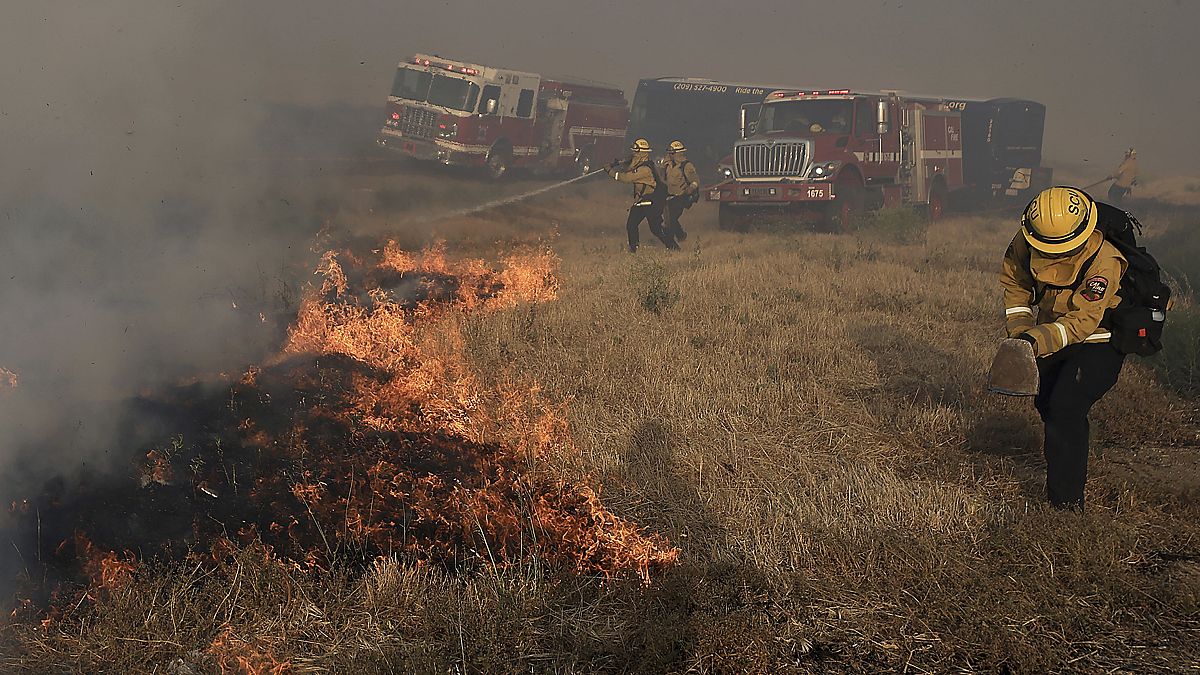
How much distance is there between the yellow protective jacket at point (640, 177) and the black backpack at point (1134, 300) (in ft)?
30.8

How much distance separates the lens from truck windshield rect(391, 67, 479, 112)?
1945 centimetres

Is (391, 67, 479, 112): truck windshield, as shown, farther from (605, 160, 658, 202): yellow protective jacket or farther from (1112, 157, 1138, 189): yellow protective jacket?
(1112, 157, 1138, 189): yellow protective jacket

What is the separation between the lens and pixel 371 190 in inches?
672

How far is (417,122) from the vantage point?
19.8m

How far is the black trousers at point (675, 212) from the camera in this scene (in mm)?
14367

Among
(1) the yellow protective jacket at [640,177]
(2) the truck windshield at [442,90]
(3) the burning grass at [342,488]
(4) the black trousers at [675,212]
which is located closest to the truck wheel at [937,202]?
(4) the black trousers at [675,212]

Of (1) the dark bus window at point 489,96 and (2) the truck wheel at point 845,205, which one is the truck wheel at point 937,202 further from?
(1) the dark bus window at point 489,96

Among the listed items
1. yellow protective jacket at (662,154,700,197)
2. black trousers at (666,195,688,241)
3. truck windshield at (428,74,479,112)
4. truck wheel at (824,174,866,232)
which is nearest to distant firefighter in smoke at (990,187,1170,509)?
yellow protective jacket at (662,154,700,197)

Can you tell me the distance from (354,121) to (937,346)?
23.4 meters

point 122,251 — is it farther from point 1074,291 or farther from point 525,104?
point 525,104

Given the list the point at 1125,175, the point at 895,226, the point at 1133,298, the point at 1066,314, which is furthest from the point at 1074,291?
the point at 1125,175

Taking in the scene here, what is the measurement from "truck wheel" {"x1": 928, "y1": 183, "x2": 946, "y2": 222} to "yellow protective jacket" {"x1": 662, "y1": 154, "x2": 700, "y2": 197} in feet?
24.2

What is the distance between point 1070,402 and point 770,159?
39.4ft

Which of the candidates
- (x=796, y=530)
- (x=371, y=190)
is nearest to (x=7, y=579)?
(x=796, y=530)
